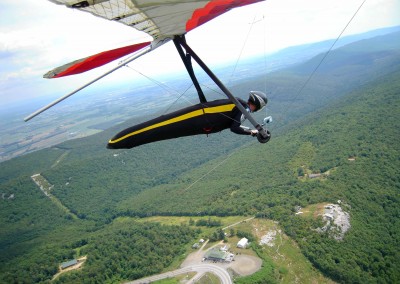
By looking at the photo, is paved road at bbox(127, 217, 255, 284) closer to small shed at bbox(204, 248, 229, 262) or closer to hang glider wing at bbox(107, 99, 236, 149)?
small shed at bbox(204, 248, 229, 262)

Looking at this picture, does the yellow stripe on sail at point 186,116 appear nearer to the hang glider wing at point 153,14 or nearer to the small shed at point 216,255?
the hang glider wing at point 153,14

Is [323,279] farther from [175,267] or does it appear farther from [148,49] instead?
[148,49]

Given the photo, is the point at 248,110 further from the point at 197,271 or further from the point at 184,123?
the point at 197,271

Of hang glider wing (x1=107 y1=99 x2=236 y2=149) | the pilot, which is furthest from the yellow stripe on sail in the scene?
the pilot

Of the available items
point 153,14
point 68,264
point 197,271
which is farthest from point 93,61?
point 68,264

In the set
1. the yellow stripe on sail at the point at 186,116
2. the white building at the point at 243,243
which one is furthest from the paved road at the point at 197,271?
the yellow stripe on sail at the point at 186,116

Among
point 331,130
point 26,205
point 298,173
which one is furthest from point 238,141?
point 26,205
